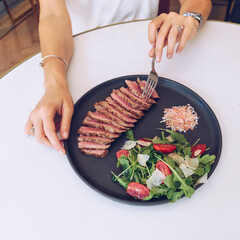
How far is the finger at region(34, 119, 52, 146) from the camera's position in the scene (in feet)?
2.98

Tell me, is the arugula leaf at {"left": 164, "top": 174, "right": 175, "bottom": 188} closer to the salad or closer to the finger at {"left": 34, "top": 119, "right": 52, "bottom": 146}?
the salad

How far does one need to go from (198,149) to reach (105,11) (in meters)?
1.08

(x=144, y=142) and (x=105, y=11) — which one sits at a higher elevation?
(x=105, y=11)

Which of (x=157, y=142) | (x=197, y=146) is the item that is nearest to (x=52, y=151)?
(x=157, y=142)

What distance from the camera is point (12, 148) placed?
949 millimetres

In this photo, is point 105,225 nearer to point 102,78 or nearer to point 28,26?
point 102,78

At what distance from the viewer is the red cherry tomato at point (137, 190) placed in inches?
29.5

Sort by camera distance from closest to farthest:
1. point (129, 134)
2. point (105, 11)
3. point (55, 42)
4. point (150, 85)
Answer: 1. point (129, 134)
2. point (150, 85)
3. point (55, 42)
4. point (105, 11)

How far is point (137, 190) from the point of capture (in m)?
0.75

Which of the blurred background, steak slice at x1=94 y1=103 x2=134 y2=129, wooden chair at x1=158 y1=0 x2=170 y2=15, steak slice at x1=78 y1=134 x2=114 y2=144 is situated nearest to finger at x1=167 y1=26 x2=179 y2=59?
steak slice at x1=94 y1=103 x2=134 y2=129

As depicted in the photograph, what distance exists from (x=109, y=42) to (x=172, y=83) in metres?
0.44

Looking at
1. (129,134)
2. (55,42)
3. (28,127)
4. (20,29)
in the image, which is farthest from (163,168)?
(20,29)

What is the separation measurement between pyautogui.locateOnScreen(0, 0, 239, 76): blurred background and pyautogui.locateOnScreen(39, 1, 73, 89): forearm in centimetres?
159

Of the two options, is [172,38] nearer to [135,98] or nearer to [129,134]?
[135,98]
